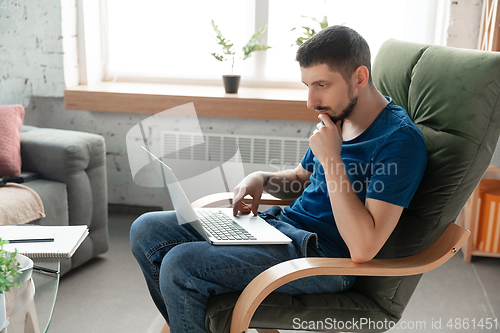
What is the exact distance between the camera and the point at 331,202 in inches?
47.1

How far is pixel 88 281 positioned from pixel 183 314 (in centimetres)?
115

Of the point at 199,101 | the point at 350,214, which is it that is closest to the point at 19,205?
the point at 199,101

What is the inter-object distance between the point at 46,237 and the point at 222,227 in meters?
0.48

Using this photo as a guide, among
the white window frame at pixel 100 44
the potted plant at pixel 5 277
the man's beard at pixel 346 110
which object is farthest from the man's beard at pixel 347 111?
the white window frame at pixel 100 44

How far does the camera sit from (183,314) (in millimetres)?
1175

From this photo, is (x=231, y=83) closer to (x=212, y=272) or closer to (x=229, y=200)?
(x=229, y=200)

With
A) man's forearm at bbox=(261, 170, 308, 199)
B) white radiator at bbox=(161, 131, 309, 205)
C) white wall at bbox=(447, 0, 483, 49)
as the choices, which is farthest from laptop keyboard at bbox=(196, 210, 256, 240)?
white wall at bbox=(447, 0, 483, 49)

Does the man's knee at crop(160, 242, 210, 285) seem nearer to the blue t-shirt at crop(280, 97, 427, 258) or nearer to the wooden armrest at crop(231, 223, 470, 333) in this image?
the wooden armrest at crop(231, 223, 470, 333)

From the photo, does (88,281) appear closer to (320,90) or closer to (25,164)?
(25,164)

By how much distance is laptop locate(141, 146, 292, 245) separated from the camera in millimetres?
1219

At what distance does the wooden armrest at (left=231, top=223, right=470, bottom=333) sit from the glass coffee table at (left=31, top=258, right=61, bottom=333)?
0.43 m

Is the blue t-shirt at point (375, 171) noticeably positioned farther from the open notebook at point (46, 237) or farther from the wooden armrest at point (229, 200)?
the open notebook at point (46, 237)

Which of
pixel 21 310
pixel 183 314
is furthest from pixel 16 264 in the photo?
pixel 183 314

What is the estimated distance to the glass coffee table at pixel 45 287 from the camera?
1.01 m
